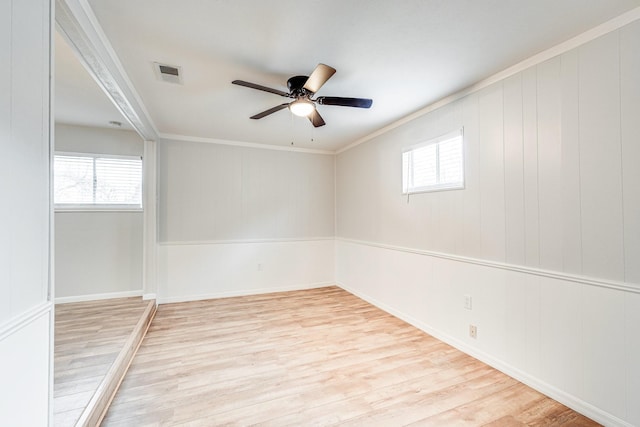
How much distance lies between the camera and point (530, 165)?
7.15 feet

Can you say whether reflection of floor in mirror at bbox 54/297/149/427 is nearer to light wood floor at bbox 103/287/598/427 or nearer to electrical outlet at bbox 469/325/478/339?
light wood floor at bbox 103/287/598/427

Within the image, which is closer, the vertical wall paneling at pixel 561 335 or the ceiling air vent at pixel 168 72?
the vertical wall paneling at pixel 561 335

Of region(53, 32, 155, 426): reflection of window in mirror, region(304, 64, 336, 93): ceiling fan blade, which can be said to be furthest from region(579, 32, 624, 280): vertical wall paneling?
region(53, 32, 155, 426): reflection of window in mirror

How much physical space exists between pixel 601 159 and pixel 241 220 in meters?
Result: 4.22

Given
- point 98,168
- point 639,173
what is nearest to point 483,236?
point 639,173

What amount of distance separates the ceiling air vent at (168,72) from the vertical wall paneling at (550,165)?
2.85m

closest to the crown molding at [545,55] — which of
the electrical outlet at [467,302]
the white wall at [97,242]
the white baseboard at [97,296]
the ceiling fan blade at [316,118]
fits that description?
the ceiling fan blade at [316,118]

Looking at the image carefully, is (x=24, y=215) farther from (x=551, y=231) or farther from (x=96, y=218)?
(x=96, y=218)

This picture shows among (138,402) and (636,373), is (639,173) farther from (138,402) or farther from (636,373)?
(138,402)

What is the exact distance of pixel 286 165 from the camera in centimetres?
494

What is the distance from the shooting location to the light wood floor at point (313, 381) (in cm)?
183

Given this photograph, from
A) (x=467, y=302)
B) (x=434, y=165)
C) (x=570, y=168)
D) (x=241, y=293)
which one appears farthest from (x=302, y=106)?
(x=241, y=293)

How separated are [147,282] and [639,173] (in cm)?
500

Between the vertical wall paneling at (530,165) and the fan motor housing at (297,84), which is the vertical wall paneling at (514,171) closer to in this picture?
the vertical wall paneling at (530,165)
